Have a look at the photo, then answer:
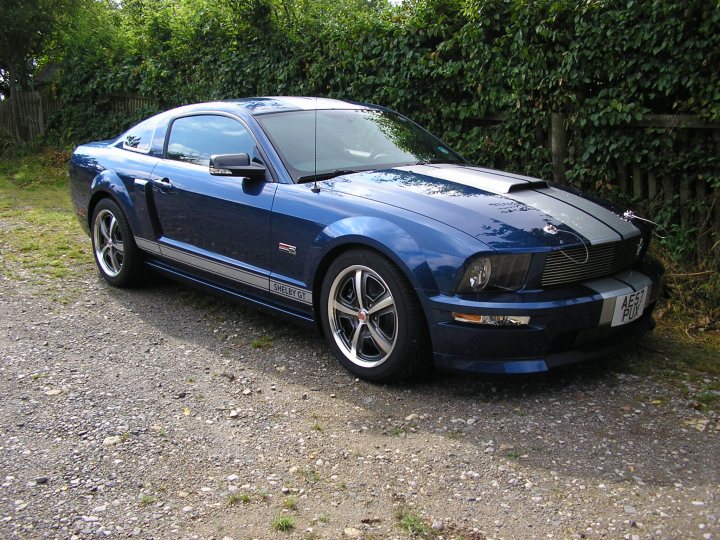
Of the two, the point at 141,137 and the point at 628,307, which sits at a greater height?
the point at 141,137

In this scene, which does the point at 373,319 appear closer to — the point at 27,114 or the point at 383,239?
the point at 383,239

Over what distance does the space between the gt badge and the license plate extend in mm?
1837

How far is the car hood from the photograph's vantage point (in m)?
3.97

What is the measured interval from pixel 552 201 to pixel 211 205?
2.20m

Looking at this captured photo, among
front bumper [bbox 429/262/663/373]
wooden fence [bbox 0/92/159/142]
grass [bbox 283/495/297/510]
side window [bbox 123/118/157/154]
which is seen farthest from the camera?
wooden fence [bbox 0/92/159/142]

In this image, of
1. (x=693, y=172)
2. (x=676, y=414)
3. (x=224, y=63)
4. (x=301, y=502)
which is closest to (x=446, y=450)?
(x=301, y=502)

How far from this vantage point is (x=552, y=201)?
4.43 m

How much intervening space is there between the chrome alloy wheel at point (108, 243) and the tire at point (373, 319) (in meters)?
2.51

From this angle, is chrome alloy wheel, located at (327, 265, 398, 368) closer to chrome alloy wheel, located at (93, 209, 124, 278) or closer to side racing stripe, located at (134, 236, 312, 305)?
side racing stripe, located at (134, 236, 312, 305)

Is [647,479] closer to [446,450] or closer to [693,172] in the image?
[446,450]

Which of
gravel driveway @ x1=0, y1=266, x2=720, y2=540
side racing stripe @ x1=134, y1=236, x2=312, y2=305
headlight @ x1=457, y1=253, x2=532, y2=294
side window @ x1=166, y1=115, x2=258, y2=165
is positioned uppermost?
side window @ x1=166, y1=115, x2=258, y2=165

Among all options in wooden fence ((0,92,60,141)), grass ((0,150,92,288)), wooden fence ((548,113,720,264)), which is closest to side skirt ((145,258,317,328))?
grass ((0,150,92,288))

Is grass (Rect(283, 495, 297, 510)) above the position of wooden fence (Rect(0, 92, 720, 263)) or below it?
below

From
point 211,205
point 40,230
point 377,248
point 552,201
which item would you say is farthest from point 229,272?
point 40,230
